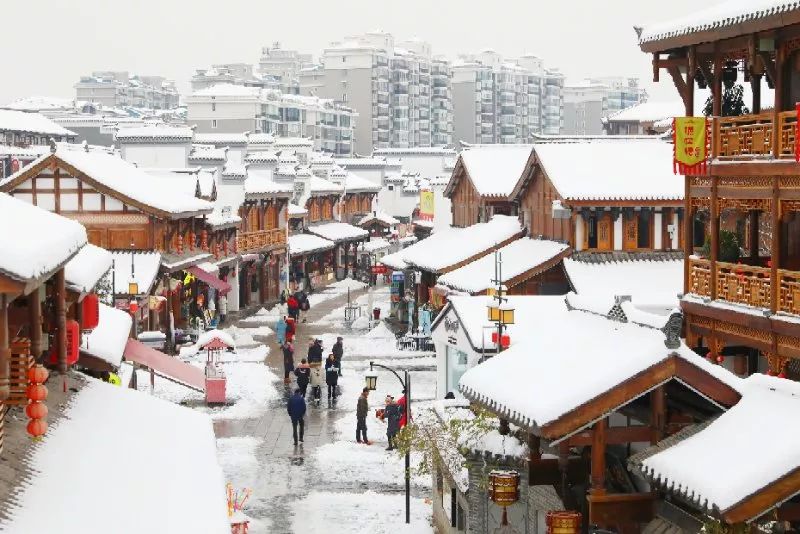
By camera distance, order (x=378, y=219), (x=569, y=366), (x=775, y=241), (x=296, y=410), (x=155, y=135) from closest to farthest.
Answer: (x=569, y=366) → (x=775, y=241) → (x=296, y=410) → (x=155, y=135) → (x=378, y=219)

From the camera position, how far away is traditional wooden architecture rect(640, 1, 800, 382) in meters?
18.7

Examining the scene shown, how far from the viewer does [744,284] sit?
19.7 metres

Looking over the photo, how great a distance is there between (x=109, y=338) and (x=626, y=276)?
68.5ft

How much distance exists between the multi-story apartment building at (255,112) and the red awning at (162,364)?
86.8 meters

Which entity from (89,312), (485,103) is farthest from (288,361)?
(485,103)

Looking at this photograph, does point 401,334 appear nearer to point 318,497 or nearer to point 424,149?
point 318,497

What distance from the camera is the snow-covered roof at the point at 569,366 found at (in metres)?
16.1

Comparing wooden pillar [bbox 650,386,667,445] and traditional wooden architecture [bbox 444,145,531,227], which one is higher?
traditional wooden architecture [bbox 444,145,531,227]

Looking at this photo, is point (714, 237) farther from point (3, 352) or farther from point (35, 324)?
point (3, 352)

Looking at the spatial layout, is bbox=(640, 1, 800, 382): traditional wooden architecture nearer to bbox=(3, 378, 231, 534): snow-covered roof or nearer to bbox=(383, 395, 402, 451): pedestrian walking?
bbox=(3, 378, 231, 534): snow-covered roof

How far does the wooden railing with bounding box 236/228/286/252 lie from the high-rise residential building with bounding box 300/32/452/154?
85851mm

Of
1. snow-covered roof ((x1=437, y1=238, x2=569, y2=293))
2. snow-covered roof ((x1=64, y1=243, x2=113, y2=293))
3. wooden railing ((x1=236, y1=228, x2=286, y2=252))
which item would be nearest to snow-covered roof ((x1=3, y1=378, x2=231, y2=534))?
snow-covered roof ((x1=64, y1=243, x2=113, y2=293))

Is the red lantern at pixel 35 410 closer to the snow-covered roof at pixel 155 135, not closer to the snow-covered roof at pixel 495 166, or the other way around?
the snow-covered roof at pixel 495 166

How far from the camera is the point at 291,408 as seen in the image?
34.3m
